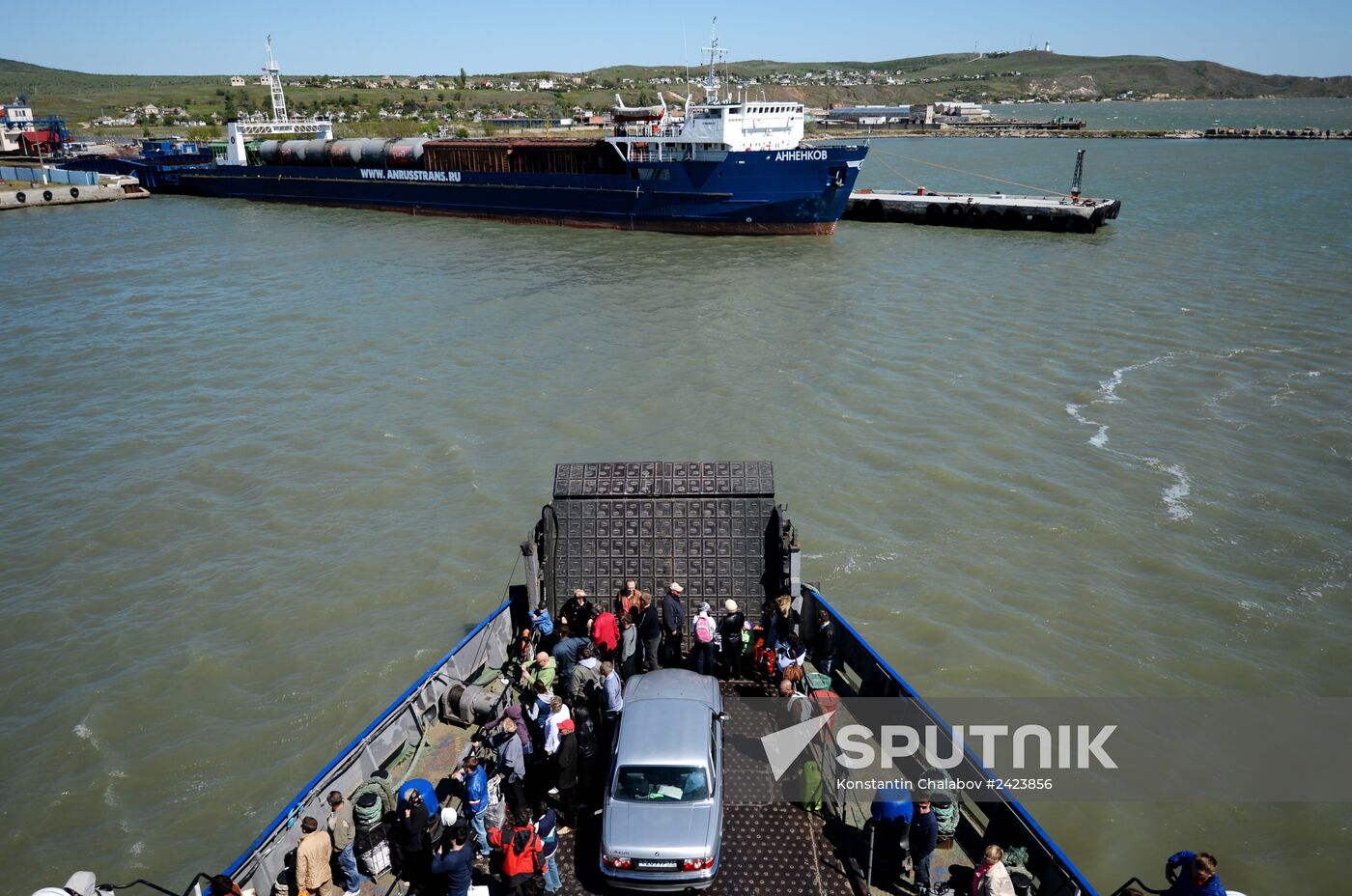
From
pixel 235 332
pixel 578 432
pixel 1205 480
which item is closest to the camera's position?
pixel 1205 480

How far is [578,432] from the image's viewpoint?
73.8 feet

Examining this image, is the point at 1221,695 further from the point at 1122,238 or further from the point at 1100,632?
the point at 1122,238

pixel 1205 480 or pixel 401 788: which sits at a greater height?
pixel 401 788

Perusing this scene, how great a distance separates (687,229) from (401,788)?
46.6m

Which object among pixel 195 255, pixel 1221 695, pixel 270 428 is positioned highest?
pixel 195 255

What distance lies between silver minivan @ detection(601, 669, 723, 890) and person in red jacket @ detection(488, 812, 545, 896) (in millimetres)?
594

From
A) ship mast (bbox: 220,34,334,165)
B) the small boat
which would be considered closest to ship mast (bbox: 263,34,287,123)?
ship mast (bbox: 220,34,334,165)

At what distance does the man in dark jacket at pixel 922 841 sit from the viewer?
7.38 metres

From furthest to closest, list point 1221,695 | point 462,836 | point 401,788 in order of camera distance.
→ 1. point 1221,695
2. point 401,788
3. point 462,836

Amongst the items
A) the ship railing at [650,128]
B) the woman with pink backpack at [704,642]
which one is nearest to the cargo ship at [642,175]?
the ship railing at [650,128]

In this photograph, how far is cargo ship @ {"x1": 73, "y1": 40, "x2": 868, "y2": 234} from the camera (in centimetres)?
4822

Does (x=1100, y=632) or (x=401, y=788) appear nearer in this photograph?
(x=401, y=788)

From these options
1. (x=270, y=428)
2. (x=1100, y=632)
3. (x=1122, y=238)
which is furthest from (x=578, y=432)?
(x=1122, y=238)

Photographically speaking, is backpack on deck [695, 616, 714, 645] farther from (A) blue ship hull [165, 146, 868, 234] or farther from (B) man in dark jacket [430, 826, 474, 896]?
(A) blue ship hull [165, 146, 868, 234]
